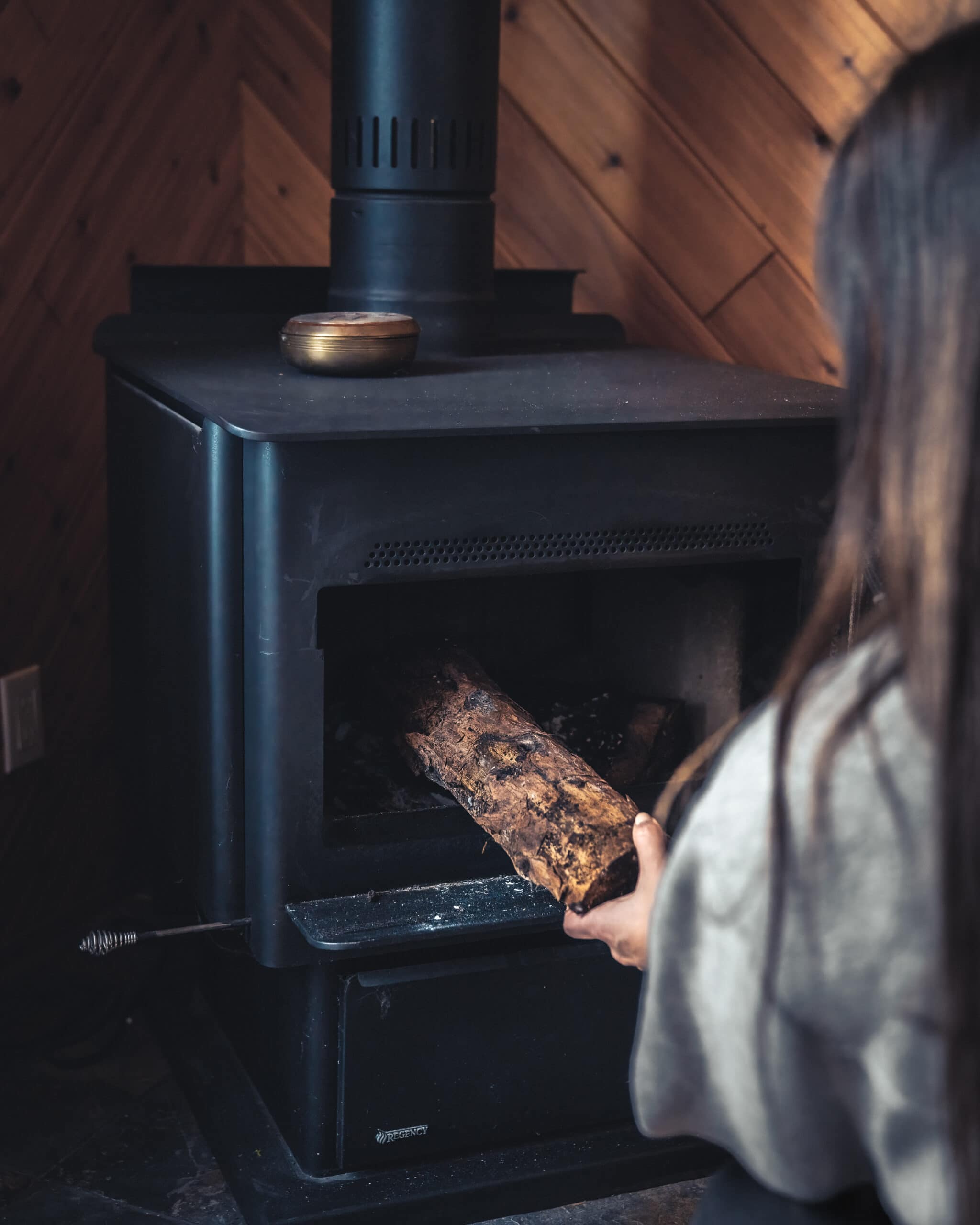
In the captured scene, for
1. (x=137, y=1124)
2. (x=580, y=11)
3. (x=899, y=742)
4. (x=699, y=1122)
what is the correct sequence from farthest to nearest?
(x=580, y=11) → (x=137, y=1124) → (x=699, y=1122) → (x=899, y=742)

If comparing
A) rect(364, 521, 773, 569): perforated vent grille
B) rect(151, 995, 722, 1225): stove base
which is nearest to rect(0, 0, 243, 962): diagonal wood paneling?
rect(151, 995, 722, 1225): stove base

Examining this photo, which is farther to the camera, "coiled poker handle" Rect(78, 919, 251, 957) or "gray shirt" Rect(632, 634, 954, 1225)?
"coiled poker handle" Rect(78, 919, 251, 957)

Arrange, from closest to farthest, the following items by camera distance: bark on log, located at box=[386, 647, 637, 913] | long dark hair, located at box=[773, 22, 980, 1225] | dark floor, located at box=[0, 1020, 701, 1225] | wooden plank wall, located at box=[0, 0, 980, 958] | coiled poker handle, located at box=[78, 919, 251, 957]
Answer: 1. long dark hair, located at box=[773, 22, 980, 1225]
2. bark on log, located at box=[386, 647, 637, 913]
3. coiled poker handle, located at box=[78, 919, 251, 957]
4. dark floor, located at box=[0, 1020, 701, 1225]
5. wooden plank wall, located at box=[0, 0, 980, 958]

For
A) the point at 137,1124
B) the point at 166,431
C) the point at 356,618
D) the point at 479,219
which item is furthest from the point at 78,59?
the point at 137,1124

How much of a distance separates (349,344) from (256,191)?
0.88m

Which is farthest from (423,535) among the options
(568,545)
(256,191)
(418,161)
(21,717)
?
(256,191)

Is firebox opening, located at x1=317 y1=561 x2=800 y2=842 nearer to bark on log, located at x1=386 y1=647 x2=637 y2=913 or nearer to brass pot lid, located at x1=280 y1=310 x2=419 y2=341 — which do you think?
bark on log, located at x1=386 y1=647 x2=637 y2=913

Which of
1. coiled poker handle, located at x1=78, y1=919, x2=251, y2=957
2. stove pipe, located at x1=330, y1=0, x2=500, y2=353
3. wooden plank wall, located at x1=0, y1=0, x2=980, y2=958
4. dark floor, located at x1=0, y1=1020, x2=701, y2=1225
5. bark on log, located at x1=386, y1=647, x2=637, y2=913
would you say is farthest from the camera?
wooden plank wall, located at x1=0, y1=0, x2=980, y2=958

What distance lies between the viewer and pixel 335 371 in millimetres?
1478

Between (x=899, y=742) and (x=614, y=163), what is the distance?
153 cm

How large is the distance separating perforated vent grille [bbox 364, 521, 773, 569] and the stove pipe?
1.52 ft

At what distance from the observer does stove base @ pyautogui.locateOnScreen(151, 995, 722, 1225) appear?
4.55 ft

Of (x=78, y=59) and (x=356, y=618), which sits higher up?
(x=78, y=59)

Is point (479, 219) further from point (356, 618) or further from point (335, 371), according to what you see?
point (356, 618)
